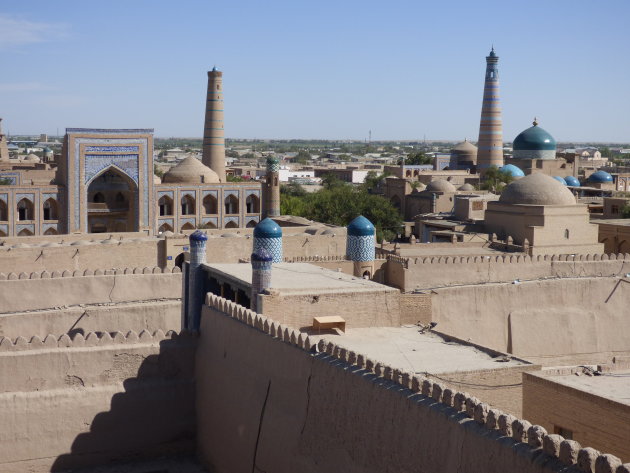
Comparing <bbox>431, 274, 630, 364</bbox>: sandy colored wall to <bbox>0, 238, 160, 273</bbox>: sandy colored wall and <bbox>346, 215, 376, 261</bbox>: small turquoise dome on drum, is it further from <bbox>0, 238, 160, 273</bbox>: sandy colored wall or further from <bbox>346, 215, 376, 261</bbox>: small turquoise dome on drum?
<bbox>0, 238, 160, 273</bbox>: sandy colored wall

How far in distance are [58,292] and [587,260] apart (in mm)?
11039

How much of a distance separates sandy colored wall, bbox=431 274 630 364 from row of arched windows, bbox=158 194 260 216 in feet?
74.4

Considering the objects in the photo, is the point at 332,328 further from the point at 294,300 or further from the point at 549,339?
the point at 549,339

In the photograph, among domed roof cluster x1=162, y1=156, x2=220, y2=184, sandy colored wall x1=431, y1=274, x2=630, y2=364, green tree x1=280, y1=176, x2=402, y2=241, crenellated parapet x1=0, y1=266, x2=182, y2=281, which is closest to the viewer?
sandy colored wall x1=431, y1=274, x2=630, y2=364

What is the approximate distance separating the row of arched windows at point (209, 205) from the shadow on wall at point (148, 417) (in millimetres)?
24507

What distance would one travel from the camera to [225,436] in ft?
45.2

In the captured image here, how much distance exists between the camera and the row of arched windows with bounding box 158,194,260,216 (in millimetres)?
39031

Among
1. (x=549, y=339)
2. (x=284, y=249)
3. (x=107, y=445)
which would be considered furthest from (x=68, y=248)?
(x=549, y=339)

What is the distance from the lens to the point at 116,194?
38.0 meters

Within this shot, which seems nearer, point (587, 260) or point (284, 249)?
point (587, 260)

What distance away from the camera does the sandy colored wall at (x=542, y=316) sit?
17.7 metres

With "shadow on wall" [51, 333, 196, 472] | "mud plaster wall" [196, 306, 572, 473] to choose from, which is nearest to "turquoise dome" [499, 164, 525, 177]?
"mud plaster wall" [196, 306, 572, 473]

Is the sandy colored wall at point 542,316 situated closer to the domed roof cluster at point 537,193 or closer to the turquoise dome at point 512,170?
the domed roof cluster at point 537,193

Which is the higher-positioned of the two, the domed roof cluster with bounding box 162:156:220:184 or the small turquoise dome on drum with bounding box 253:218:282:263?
the domed roof cluster with bounding box 162:156:220:184
